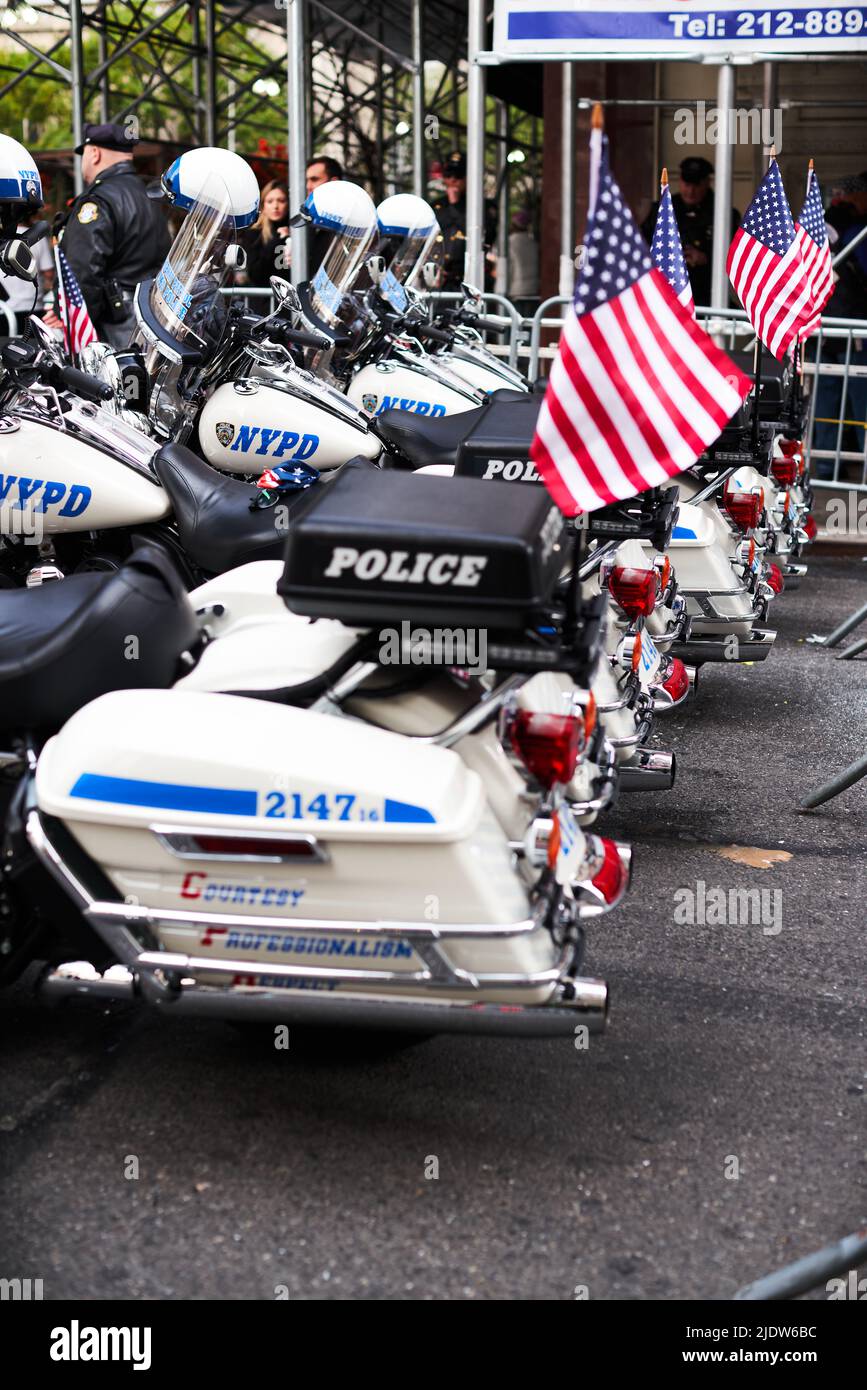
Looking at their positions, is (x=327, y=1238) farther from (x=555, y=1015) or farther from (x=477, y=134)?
(x=477, y=134)

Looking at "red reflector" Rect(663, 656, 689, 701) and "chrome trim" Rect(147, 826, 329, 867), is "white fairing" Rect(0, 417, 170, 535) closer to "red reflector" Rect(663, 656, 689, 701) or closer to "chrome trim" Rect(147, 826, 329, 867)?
"red reflector" Rect(663, 656, 689, 701)

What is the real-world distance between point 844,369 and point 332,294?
390 centimetres

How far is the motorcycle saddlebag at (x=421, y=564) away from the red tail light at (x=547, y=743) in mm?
194

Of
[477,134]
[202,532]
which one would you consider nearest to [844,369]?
[477,134]

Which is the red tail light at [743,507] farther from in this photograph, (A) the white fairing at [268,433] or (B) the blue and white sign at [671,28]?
(B) the blue and white sign at [671,28]

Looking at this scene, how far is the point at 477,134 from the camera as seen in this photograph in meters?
10.2

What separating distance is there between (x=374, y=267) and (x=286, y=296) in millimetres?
591

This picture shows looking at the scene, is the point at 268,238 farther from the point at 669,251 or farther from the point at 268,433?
the point at 669,251

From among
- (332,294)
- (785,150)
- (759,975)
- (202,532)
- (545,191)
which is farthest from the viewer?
(785,150)

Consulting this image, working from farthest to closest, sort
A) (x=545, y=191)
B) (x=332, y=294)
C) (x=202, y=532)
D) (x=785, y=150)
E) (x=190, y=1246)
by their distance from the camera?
(x=785, y=150), (x=545, y=191), (x=332, y=294), (x=202, y=532), (x=190, y=1246)

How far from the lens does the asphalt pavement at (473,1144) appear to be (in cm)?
271

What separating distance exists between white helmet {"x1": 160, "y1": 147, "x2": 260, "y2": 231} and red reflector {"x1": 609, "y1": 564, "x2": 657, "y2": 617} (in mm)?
2325

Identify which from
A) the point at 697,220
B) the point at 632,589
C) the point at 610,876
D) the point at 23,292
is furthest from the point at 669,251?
the point at 23,292

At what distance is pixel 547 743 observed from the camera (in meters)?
2.87
